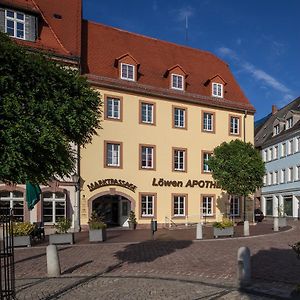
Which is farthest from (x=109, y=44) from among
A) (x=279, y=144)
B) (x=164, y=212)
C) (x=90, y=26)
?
(x=279, y=144)

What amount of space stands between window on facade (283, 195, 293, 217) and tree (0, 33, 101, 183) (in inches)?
1643

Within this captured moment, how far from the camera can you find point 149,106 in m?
31.1

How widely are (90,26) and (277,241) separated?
21481mm

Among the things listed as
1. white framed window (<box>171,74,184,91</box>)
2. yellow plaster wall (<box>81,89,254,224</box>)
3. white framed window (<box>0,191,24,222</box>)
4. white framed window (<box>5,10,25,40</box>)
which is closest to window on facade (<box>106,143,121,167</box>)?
yellow plaster wall (<box>81,89,254,224</box>)

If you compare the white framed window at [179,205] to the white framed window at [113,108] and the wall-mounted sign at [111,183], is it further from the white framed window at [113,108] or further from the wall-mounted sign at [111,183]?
the white framed window at [113,108]

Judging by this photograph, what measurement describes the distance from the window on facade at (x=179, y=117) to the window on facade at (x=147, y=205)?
220 inches

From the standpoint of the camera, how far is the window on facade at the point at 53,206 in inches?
1048

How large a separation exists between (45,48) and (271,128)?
3789 centimetres

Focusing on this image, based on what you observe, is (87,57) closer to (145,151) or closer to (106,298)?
(145,151)

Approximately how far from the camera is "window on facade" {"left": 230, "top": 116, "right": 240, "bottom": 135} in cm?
3475

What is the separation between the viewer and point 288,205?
4728 cm

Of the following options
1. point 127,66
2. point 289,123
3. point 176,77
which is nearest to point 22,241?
point 127,66

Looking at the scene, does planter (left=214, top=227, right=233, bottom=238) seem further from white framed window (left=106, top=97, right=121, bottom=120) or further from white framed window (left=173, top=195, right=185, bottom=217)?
white framed window (left=106, top=97, right=121, bottom=120)

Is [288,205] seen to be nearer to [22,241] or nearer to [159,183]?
[159,183]
